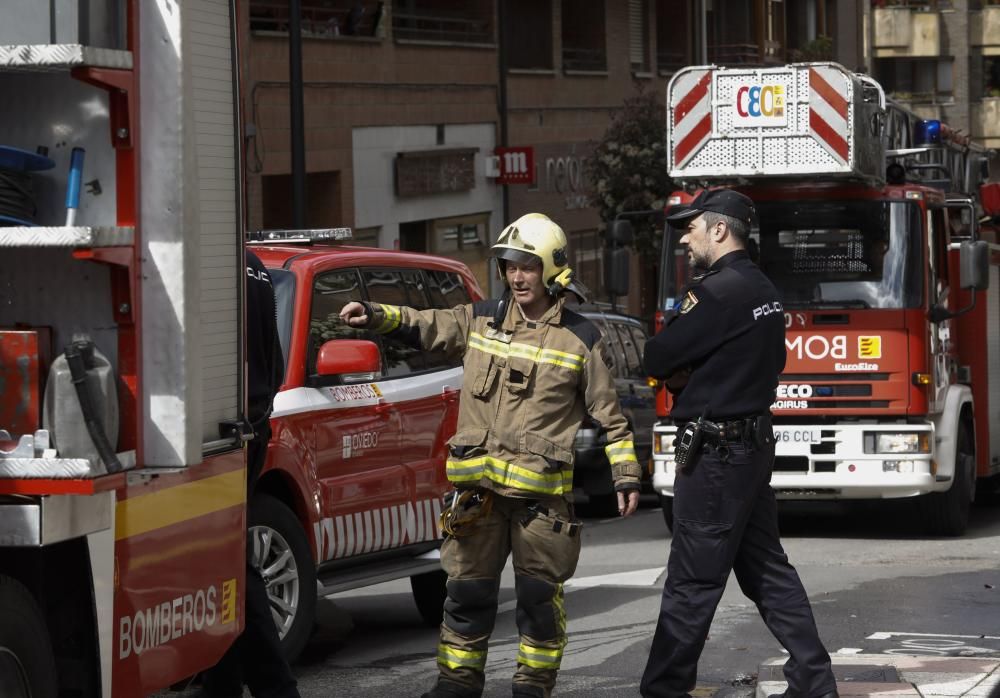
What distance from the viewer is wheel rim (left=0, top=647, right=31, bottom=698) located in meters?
4.49

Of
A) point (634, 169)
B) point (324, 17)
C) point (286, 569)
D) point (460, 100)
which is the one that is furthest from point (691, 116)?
point (634, 169)

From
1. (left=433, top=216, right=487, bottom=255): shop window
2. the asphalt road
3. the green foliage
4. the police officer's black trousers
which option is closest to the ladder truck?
the police officer's black trousers

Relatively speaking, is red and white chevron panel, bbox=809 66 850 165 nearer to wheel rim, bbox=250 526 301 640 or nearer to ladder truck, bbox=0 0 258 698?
wheel rim, bbox=250 526 301 640

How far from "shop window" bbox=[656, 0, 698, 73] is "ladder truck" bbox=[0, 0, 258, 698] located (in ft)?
108

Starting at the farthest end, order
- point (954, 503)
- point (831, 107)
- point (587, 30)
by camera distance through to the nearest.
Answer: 1. point (587, 30)
2. point (954, 503)
3. point (831, 107)

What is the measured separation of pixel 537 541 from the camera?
20.7 ft

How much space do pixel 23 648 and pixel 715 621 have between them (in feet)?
17.7

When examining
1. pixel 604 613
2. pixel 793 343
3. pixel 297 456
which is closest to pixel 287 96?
pixel 793 343

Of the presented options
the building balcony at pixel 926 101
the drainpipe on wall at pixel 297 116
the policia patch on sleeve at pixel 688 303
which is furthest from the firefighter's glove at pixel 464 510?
the building balcony at pixel 926 101

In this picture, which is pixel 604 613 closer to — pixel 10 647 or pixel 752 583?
pixel 752 583

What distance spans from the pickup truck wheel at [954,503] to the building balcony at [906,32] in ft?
159

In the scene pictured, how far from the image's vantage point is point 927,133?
1556 cm

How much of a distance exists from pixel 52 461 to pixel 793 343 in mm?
9026

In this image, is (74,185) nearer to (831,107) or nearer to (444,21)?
(831,107)
